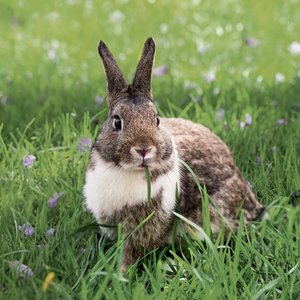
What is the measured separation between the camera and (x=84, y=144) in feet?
16.9

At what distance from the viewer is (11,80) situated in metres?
7.29

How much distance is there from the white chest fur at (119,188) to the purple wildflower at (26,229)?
33 centimetres

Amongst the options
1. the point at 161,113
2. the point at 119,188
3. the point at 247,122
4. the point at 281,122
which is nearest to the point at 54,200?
the point at 119,188

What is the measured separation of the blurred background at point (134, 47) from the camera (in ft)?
21.9

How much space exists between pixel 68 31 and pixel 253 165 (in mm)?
4476

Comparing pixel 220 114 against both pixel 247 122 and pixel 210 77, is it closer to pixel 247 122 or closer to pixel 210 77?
pixel 247 122

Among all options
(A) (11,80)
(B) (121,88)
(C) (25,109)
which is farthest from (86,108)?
(B) (121,88)

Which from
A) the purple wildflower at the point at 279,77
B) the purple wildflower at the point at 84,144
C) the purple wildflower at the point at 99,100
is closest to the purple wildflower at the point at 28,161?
the purple wildflower at the point at 84,144

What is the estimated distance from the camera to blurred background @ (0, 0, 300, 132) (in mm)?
6676

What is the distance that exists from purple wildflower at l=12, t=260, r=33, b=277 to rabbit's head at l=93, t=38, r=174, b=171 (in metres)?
0.66

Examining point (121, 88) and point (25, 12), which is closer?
point (121, 88)

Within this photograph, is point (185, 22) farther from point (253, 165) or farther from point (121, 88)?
point (121, 88)

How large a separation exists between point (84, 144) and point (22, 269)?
1.51 m

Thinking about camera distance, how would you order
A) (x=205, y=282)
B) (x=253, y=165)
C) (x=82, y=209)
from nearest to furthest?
(x=205, y=282), (x=82, y=209), (x=253, y=165)
